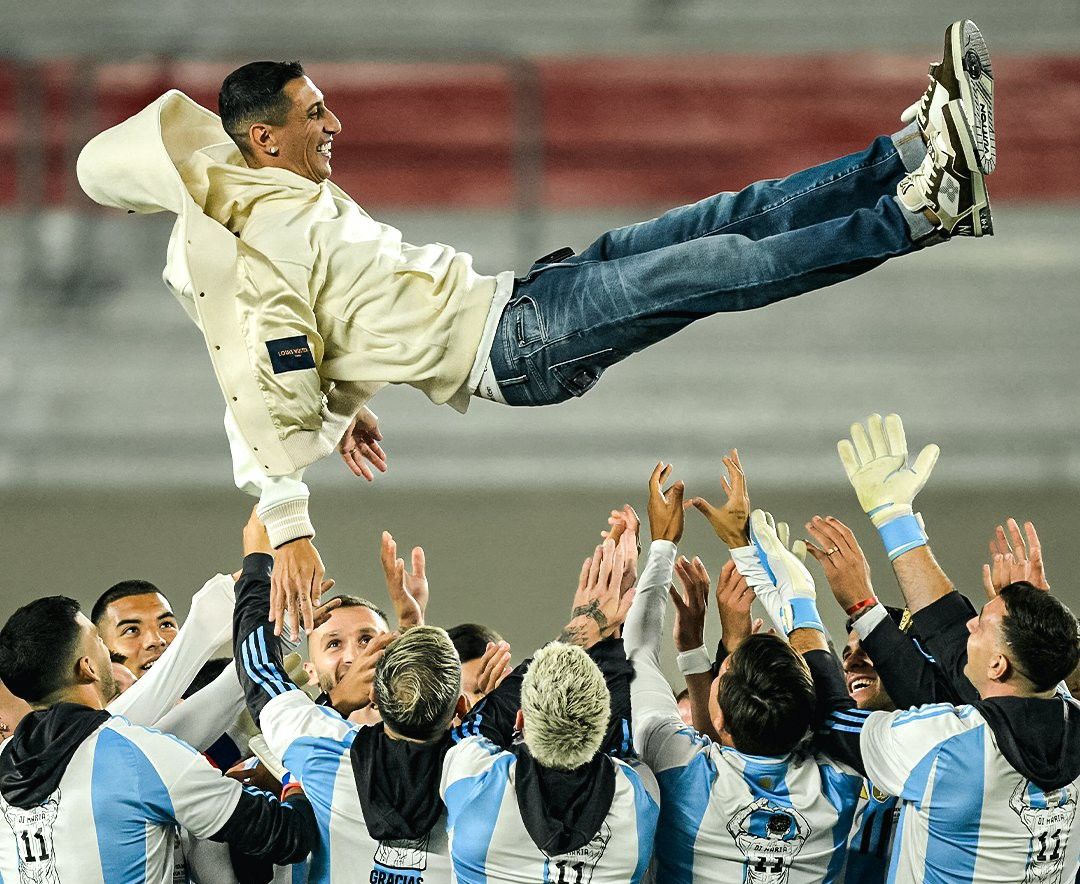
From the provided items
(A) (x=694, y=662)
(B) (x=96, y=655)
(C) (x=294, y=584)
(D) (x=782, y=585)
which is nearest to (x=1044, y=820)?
(D) (x=782, y=585)

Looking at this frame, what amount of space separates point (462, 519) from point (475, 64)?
7.33ft

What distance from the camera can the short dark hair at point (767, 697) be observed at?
2436 mm

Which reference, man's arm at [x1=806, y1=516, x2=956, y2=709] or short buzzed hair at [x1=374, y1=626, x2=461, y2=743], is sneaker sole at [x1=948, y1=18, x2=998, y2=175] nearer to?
man's arm at [x1=806, y1=516, x2=956, y2=709]

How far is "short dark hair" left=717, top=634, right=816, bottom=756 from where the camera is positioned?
2.44 m

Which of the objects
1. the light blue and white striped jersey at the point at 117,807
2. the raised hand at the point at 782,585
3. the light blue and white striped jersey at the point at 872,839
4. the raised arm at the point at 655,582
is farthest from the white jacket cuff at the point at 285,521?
the light blue and white striped jersey at the point at 872,839

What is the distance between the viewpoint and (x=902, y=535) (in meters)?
2.70

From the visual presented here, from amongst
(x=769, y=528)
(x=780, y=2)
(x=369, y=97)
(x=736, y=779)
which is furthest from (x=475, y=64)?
(x=736, y=779)

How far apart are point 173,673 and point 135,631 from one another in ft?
1.86

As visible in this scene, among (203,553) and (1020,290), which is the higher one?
(1020,290)

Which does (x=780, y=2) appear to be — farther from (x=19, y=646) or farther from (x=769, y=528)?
(x=19, y=646)

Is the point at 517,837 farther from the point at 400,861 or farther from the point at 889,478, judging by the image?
the point at 889,478

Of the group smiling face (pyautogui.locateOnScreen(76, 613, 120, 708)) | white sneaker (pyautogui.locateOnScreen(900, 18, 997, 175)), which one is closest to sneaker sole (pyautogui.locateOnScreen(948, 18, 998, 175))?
white sneaker (pyautogui.locateOnScreen(900, 18, 997, 175))

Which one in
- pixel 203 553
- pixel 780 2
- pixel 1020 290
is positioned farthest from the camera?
pixel 780 2

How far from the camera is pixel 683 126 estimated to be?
6.86m
